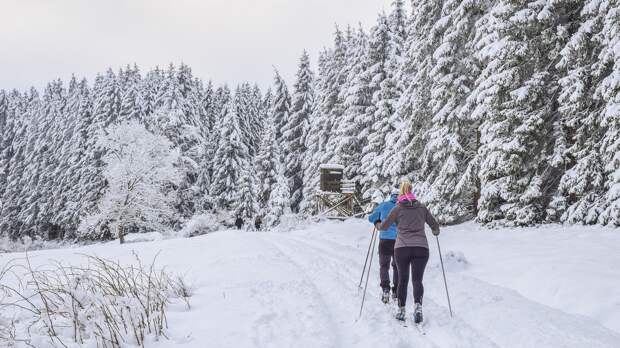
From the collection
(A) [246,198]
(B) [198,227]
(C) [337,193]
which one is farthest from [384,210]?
(A) [246,198]

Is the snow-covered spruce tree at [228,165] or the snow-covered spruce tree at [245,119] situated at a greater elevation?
the snow-covered spruce tree at [245,119]

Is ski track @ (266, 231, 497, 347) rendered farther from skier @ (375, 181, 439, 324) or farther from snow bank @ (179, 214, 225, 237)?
snow bank @ (179, 214, 225, 237)

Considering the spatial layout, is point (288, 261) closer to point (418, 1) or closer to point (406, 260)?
point (406, 260)

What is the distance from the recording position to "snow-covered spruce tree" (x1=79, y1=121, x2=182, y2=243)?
102 ft

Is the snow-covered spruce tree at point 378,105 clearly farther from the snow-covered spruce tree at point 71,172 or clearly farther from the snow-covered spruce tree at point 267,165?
the snow-covered spruce tree at point 71,172

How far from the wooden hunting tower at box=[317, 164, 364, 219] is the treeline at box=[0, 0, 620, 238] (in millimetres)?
1213

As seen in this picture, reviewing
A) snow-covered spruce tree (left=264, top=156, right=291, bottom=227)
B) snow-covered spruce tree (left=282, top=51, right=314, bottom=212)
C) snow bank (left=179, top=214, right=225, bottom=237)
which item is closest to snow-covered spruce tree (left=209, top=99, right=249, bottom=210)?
snow-covered spruce tree (left=282, top=51, right=314, bottom=212)

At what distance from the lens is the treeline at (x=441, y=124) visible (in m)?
10.9

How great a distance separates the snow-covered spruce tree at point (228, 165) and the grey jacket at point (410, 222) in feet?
115

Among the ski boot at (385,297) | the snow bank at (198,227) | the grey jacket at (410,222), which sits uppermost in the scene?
the grey jacket at (410,222)

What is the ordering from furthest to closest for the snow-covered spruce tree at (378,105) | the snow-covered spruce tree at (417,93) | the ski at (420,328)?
the snow-covered spruce tree at (378,105) → the snow-covered spruce tree at (417,93) → the ski at (420,328)

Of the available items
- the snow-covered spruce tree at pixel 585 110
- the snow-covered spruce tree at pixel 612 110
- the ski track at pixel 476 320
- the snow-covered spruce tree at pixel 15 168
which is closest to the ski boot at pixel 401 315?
the ski track at pixel 476 320

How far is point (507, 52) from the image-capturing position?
12234 mm

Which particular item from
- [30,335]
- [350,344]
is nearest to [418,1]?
[350,344]
